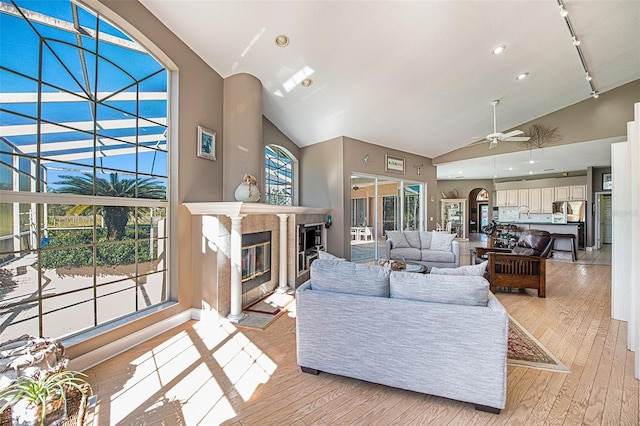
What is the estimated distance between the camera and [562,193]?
968 cm

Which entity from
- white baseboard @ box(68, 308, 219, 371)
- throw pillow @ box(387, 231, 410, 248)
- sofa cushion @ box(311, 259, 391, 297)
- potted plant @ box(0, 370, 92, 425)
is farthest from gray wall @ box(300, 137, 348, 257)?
potted plant @ box(0, 370, 92, 425)

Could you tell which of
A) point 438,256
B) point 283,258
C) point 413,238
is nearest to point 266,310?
point 283,258

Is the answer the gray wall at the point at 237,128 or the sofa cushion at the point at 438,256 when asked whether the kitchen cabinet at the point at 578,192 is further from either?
the gray wall at the point at 237,128

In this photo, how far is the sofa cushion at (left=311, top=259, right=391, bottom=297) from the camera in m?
2.00

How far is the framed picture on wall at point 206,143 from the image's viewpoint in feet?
11.2

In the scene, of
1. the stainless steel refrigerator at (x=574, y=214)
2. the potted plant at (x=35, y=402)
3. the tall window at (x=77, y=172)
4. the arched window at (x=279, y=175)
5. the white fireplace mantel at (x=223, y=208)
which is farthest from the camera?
the stainless steel refrigerator at (x=574, y=214)

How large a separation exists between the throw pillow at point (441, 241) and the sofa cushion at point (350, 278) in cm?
414

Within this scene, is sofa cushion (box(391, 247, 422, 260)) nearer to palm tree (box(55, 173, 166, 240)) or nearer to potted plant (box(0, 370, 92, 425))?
palm tree (box(55, 173, 166, 240))

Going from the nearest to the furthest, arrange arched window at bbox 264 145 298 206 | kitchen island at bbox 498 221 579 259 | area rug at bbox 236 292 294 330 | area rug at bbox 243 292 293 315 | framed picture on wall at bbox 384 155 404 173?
area rug at bbox 236 292 294 330
area rug at bbox 243 292 293 315
arched window at bbox 264 145 298 206
framed picture on wall at bbox 384 155 404 173
kitchen island at bbox 498 221 579 259

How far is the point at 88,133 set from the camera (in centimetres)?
244

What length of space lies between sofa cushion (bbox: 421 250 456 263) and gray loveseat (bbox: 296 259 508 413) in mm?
3832

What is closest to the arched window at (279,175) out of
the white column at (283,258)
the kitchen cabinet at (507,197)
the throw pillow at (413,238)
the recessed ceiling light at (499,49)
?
the white column at (283,258)

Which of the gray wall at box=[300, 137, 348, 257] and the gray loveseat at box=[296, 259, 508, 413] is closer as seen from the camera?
the gray loveseat at box=[296, 259, 508, 413]

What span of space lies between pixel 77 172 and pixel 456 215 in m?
14.0
